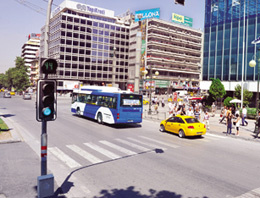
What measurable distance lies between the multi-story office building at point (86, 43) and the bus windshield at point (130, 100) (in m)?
55.5

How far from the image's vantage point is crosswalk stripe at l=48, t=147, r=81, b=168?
376 inches

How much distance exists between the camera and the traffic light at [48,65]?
20.1 feet

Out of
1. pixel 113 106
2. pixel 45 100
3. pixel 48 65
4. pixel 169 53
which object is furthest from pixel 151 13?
pixel 45 100

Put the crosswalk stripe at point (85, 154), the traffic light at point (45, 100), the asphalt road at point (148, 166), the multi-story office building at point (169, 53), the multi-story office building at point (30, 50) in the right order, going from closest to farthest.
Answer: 1. the traffic light at point (45, 100)
2. the asphalt road at point (148, 166)
3. the crosswalk stripe at point (85, 154)
4. the multi-story office building at point (169, 53)
5. the multi-story office building at point (30, 50)

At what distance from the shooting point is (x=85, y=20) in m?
83.0

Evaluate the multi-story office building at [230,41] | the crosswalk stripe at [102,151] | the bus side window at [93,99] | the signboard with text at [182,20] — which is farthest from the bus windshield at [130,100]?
the signboard with text at [182,20]

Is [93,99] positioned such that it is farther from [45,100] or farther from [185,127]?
[45,100]

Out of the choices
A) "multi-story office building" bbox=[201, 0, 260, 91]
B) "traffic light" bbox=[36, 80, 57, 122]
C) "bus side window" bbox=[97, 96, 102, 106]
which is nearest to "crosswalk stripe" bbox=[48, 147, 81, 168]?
"traffic light" bbox=[36, 80, 57, 122]

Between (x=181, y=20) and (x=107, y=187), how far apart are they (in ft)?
320

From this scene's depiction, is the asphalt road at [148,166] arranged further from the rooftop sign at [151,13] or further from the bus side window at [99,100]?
the rooftop sign at [151,13]

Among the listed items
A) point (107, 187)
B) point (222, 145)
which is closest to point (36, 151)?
point (107, 187)

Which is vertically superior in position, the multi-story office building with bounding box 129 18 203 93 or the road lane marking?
the multi-story office building with bounding box 129 18 203 93

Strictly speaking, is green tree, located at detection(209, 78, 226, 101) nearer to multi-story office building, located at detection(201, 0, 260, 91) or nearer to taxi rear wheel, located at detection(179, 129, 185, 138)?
multi-story office building, located at detection(201, 0, 260, 91)

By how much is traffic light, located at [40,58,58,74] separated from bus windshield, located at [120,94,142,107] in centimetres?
1271
